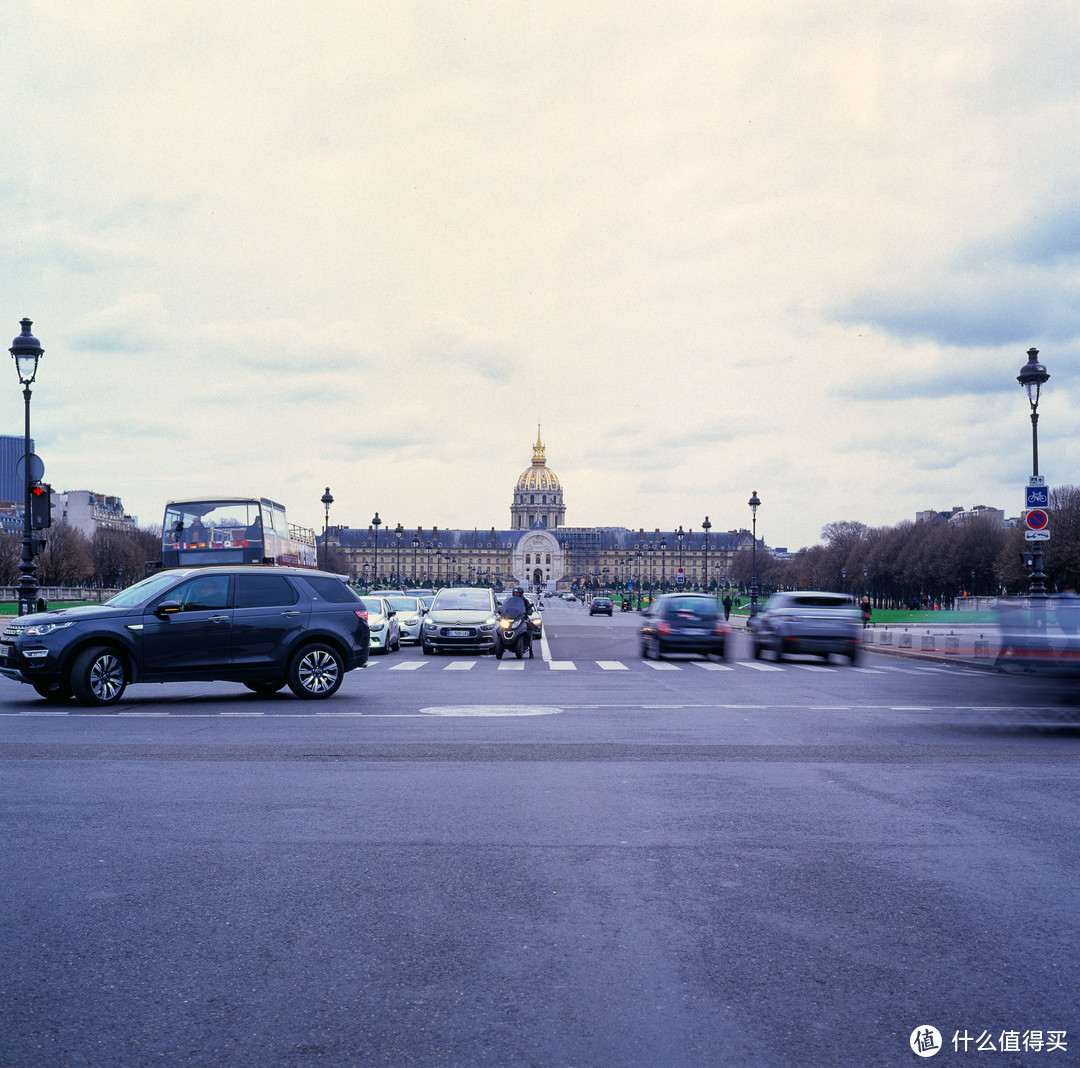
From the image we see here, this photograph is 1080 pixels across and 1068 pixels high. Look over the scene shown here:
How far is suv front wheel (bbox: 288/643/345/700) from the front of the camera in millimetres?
15719

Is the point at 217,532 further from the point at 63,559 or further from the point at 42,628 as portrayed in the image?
the point at 63,559

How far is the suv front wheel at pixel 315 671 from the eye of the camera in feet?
51.6

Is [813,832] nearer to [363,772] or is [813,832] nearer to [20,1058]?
[363,772]

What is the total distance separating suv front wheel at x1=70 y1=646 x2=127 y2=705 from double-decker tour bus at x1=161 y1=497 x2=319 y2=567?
1286 cm

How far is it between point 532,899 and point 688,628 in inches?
897

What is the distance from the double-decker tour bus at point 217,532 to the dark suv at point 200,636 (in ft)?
39.8

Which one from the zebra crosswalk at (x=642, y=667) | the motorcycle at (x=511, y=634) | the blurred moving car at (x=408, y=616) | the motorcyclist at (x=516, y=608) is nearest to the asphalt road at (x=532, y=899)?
the zebra crosswalk at (x=642, y=667)

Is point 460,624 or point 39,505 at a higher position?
point 39,505

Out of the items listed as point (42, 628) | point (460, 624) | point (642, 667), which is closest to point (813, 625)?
point (642, 667)

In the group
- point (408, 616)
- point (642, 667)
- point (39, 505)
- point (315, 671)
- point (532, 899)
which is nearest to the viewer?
point (532, 899)

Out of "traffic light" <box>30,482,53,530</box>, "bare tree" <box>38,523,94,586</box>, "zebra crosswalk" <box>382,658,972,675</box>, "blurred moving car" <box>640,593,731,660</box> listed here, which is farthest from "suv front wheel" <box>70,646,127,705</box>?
"bare tree" <box>38,523,94,586</box>

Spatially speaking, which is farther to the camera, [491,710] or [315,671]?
[315,671]

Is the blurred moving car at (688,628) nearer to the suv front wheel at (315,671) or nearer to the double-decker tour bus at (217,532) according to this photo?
the double-decker tour bus at (217,532)

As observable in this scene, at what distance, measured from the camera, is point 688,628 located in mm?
28016
